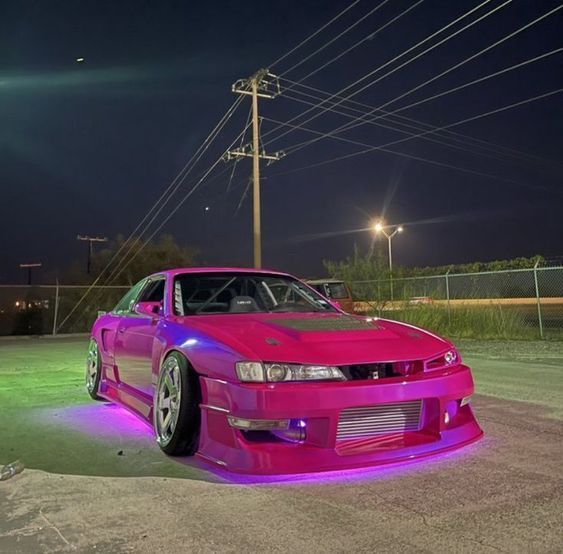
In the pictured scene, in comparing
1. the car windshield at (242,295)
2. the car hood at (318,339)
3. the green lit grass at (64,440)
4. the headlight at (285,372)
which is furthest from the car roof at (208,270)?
the headlight at (285,372)

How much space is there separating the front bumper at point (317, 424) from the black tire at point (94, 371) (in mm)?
3006

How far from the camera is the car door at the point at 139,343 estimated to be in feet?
15.6

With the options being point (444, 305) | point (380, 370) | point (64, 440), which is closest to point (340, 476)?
point (380, 370)

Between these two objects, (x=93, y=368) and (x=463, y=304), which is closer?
(x=93, y=368)

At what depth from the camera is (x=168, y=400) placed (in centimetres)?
416

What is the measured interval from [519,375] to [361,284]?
Answer: 917cm

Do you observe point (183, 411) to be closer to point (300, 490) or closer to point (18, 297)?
point (300, 490)

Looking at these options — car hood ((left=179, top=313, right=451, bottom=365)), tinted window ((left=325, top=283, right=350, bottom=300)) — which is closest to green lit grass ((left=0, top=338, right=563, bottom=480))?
car hood ((left=179, top=313, right=451, bottom=365))

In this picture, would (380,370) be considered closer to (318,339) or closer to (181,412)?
(318,339)

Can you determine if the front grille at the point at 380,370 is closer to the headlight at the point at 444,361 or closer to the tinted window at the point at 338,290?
the headlight at the point at 444,361

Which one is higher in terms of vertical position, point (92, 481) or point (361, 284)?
point (361, 284)

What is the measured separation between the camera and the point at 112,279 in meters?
36.8

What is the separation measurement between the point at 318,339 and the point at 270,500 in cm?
103

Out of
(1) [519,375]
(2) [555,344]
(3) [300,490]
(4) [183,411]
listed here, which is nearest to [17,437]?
(4) [183,411]
